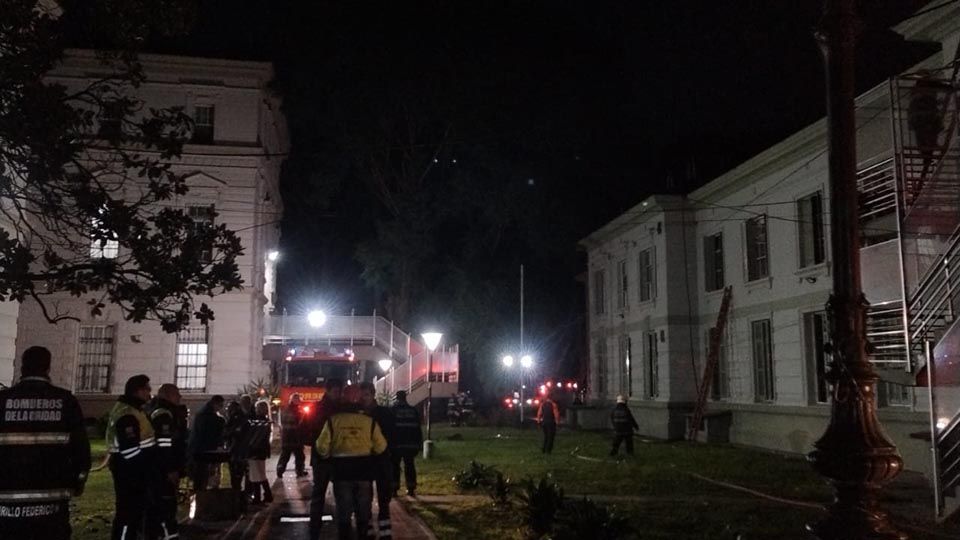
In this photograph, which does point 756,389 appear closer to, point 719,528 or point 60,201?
point 719,528

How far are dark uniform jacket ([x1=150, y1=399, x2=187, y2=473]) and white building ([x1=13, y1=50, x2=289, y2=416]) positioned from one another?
21.6 meters

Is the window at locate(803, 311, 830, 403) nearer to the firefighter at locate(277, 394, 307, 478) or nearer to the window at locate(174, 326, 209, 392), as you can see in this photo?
the firefighter at locate(277, 394, 307, 478)

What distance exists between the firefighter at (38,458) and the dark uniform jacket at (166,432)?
2.97 metres

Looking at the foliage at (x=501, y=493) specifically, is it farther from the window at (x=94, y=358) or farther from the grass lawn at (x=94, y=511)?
the window at (x=94, y=358)

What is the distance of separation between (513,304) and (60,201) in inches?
1437

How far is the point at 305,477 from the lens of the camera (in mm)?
17812

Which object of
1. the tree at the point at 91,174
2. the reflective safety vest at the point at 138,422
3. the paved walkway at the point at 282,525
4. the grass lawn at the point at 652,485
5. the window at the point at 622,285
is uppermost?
the window at the point at 622,285

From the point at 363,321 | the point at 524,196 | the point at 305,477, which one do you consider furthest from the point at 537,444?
the point at 524,196

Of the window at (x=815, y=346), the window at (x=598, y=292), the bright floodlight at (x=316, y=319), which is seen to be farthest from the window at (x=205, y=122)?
the window at (x=815, y=346)

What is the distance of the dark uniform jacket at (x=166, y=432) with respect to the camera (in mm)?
9156

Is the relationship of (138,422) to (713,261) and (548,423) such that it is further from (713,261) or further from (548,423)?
(713,261)

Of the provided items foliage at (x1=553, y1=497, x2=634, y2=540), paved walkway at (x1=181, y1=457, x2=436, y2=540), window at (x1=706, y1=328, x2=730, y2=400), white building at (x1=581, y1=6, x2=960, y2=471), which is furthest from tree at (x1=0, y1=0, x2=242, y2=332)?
window at (x1=706, y1=328, x2=730, y2=400)

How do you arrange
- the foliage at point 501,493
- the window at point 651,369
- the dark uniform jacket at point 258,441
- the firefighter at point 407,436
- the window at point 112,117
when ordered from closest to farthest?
1. the window at point 112,117
2. the foliage at point 501,493
3. the dark uniform jacket at point 258,441
4. the firefighter at point 407,436
5. the window at point 651,369

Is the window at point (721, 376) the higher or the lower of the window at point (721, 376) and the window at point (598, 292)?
the lower
